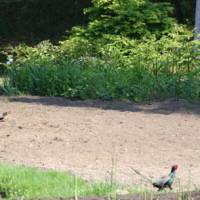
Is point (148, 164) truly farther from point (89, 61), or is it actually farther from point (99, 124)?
point (89, 61)

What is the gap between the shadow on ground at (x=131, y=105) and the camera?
11655mm

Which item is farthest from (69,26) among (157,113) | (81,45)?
(157,113)

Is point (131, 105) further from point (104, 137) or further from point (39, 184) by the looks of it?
point (39, 184)

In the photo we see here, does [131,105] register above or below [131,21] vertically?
below

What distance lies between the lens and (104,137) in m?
9.73

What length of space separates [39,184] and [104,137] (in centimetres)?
279

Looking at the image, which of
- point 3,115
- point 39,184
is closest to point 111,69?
point 3,115

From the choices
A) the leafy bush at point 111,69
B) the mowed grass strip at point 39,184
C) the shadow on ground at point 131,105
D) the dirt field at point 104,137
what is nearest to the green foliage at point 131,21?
the leafy bush at point 111,69

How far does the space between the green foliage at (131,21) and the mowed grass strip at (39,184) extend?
9.87 metres

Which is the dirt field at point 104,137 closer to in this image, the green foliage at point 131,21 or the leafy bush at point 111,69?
the leafy bush at point 111,69

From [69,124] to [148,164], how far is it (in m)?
2.39

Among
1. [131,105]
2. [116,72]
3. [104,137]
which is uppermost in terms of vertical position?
[116,72]

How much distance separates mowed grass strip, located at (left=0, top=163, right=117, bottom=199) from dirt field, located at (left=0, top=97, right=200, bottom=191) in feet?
1.67

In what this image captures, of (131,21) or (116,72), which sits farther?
(131,21)
